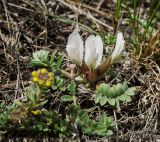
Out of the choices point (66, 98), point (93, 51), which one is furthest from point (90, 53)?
point (66, 98)

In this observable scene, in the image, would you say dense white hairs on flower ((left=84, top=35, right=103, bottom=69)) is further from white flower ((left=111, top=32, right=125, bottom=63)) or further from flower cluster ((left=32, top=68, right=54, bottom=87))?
flower cluster ((left=32, top=68, right=54, bottom=87))

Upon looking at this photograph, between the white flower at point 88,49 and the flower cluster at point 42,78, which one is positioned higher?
the white flower at point 88,49

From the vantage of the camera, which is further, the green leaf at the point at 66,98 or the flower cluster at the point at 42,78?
the green leaf at the point at 66,98

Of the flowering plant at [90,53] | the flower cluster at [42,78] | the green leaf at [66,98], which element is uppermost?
the flowering plant at [90,53]

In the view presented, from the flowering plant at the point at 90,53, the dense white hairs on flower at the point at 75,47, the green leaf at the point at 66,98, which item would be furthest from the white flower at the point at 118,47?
the green leaf at the point at 66,98

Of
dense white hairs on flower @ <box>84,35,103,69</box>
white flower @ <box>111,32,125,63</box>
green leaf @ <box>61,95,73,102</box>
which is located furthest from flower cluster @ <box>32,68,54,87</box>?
white flower @ <box>111,32,125,63</box>

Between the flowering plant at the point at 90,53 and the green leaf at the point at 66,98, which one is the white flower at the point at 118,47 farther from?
the green leaf at the point at 66,98
